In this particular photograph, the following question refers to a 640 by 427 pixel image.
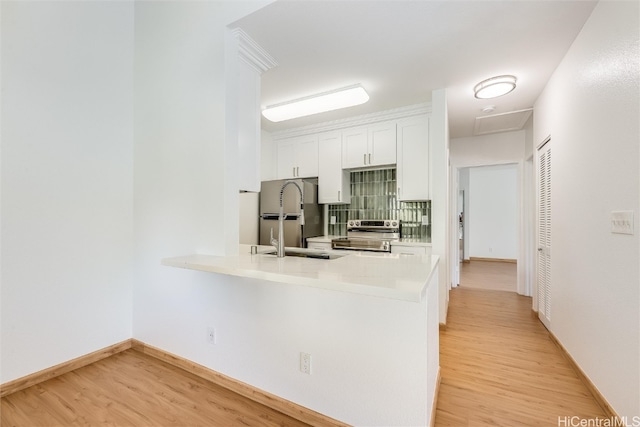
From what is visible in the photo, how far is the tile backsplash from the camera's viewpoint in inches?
151

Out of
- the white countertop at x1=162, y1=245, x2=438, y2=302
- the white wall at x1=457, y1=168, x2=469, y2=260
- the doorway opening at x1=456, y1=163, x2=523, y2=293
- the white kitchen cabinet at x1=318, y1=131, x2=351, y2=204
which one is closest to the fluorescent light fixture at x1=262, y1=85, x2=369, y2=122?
the white kitchen cabinet at x1=318, y1=131, x2=351, y2=204

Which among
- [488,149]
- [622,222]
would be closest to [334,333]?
[622,222]

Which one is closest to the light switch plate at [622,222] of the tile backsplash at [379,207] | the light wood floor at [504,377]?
the light wood floor at [504,377]

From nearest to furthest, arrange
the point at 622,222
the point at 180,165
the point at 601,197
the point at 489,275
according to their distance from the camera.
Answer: the point at 622,222, the point at 601,197, the point at 180,165, the point at 489,275

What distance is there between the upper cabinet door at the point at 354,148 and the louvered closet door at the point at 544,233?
194cm

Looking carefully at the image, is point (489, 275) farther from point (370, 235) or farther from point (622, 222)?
point (622, 222)

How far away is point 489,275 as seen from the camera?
573 cm

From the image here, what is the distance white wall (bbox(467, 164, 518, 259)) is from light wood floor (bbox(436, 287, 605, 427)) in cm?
482

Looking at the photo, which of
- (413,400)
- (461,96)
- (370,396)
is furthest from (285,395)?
(461,96)

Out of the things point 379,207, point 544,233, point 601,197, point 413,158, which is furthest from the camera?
point 379,207

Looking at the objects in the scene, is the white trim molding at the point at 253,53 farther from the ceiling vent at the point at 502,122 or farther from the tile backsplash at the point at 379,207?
the ceiling vent at the point at 502,122

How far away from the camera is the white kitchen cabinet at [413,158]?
3.33 metres

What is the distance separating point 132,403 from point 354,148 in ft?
10.9

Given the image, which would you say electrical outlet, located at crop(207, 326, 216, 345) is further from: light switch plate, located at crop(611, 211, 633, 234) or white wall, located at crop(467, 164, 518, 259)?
white wall, located at crop(467, 164, 518, 259)
